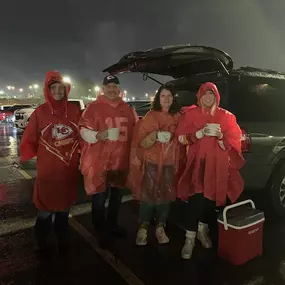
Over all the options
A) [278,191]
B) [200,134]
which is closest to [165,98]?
[200,134]

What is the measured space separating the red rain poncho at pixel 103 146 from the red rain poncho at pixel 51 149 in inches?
6.7

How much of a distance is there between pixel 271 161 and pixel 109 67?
284 cm

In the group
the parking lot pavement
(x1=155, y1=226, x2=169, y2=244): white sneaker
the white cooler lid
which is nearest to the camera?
the parking lot pavement

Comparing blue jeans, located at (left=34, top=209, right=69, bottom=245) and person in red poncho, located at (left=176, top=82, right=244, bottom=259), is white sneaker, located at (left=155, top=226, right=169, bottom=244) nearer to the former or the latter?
person in red poncho, located at (left=176, top=82, right=244, bottom=259)

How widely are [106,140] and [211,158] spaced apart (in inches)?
44.4

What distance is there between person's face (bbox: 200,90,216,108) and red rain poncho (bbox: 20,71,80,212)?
4.61ft

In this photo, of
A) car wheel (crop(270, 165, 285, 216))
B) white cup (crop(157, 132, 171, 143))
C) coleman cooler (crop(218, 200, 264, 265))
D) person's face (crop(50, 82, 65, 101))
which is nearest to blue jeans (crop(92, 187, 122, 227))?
white cup (crop(157, 132, 171, 143))

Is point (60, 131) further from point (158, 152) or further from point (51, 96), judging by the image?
point (158, 152)

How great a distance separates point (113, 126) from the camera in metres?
3.54

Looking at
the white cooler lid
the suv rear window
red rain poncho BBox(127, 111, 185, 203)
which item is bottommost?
the white cooler lid

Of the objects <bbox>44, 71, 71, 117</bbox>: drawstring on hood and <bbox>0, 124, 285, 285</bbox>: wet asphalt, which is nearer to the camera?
<bbox>0, 124, 285, 285</bbox>: wet asphalt

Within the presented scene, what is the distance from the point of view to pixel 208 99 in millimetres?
3275

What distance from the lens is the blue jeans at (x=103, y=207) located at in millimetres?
3754

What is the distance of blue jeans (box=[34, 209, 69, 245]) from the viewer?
11.5 feet
